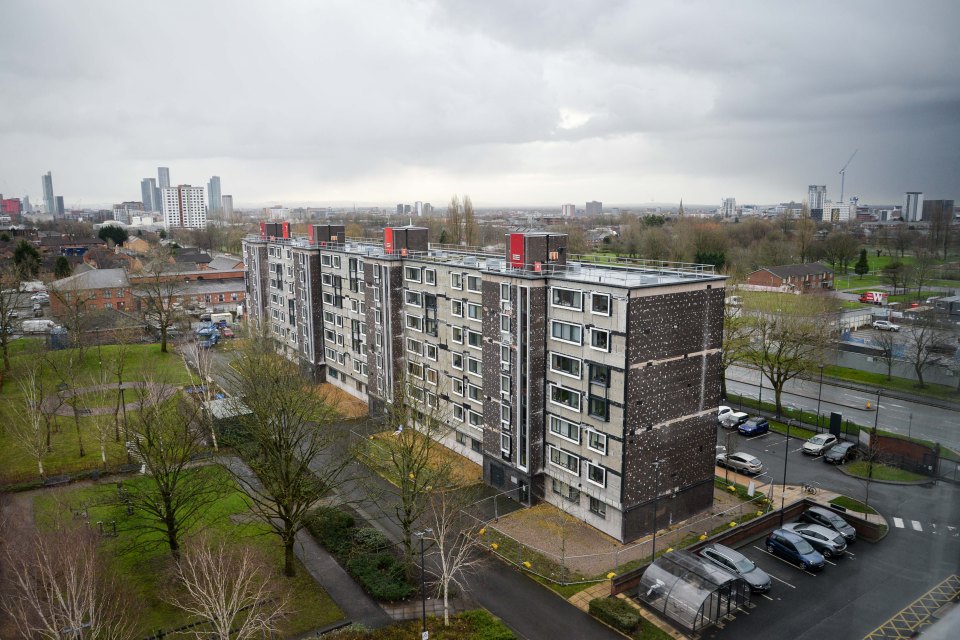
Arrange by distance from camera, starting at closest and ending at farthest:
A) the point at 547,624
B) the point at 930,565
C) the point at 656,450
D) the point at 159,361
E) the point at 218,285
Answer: the point at 930,565
the point at 547,624
the point at 656,450
the point at 159,361
the point at 218,285

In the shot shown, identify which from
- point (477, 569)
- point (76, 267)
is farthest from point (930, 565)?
point (76, 267)

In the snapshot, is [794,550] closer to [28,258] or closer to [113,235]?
[28,258]

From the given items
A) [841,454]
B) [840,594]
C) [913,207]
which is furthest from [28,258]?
[913,207]

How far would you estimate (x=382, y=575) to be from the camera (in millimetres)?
16922

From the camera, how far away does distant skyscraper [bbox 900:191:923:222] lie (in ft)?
10.2

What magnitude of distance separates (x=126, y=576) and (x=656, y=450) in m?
14.9

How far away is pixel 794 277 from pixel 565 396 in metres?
34.2

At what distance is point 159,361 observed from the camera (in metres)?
38.6

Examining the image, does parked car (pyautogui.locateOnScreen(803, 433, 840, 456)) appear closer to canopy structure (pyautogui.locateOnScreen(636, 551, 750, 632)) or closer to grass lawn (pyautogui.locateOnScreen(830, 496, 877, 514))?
grass lawn (pyautogui.locateOnScreen(830, 496, 877, 514))

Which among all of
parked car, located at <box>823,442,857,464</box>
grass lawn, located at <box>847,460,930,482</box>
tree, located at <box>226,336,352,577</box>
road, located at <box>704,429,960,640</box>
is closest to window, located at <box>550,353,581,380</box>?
tree, located at <box>226,336,352,577</box>

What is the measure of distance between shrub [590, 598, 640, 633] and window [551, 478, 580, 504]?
→ 4241mm

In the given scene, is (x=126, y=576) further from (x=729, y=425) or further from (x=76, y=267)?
(x=76, y=267)

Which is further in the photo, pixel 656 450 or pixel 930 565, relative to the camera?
pixel 656 450

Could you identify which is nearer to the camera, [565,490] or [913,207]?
[913,207]
